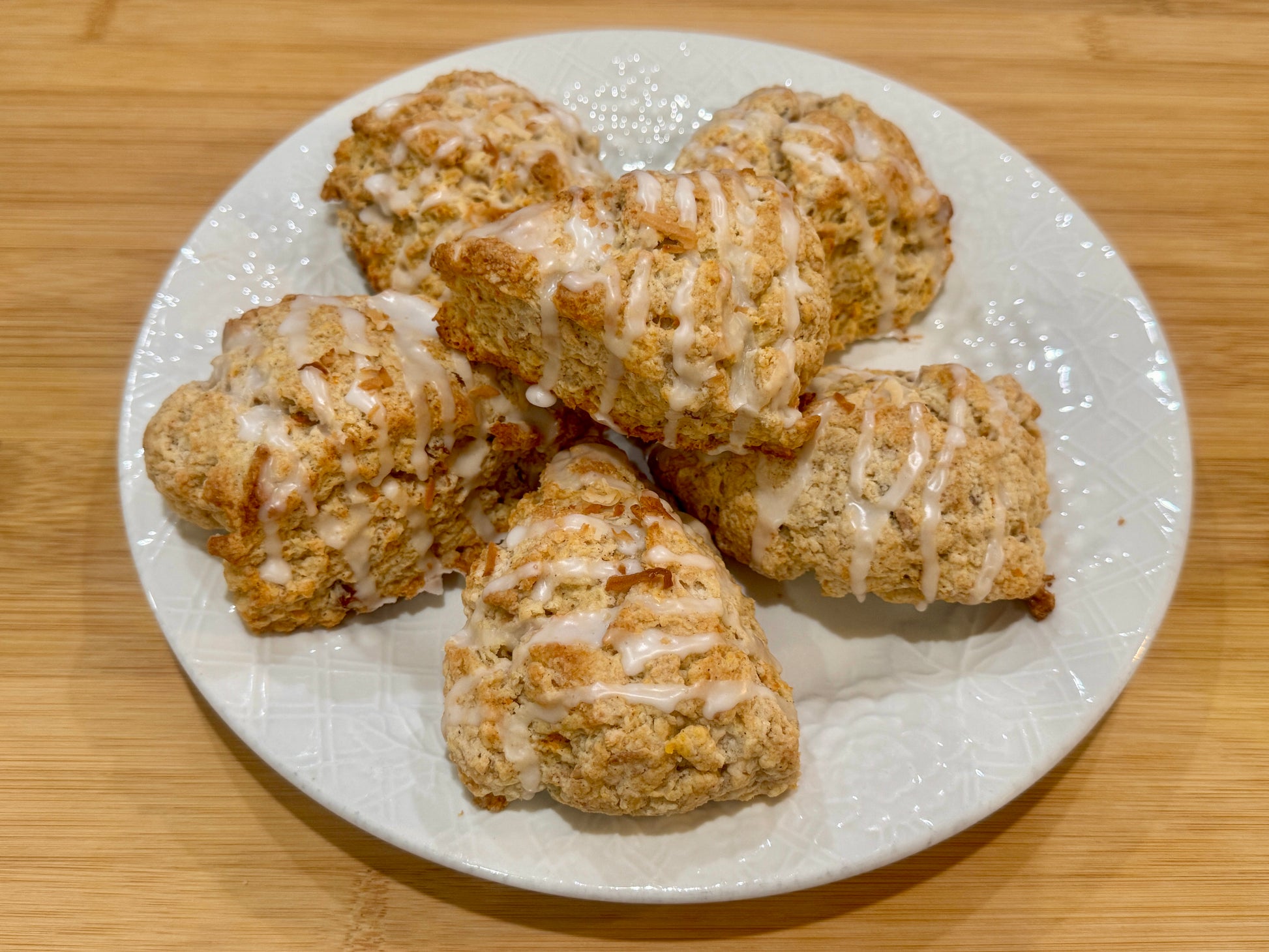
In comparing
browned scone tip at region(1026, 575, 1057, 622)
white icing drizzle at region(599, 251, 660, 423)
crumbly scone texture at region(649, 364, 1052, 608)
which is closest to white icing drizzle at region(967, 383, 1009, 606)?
crumbly scone texture at region(649, 364, 1052, 608)

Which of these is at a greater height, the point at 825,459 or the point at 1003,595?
the point at 825,459

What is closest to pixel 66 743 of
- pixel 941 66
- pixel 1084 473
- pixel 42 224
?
pixel 42 224

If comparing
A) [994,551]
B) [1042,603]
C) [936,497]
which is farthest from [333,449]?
[1042,603]

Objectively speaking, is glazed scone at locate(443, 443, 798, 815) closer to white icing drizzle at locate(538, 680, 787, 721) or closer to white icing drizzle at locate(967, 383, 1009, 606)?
white icing drizzle at locate(538, 680, 787, 721)

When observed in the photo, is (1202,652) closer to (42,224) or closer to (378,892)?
(378,892)

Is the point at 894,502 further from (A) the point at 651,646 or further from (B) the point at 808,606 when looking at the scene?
(A) the point at 651,646
